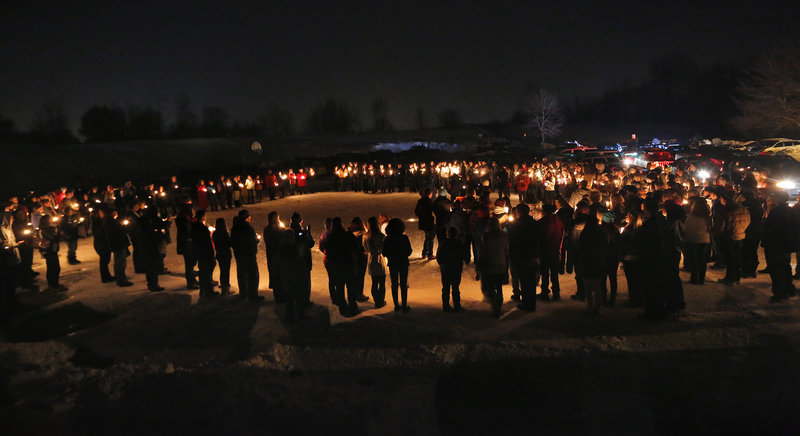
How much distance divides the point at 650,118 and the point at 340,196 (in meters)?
85.5

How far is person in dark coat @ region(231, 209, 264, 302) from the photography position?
848cm

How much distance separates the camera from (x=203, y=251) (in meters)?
8.85

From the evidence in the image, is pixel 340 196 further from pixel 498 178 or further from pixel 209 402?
pixel 209 402

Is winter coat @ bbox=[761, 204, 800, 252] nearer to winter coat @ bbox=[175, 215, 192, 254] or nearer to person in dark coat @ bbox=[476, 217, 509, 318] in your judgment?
person in dark coat @ bbox=[476, 217, 509, 318]

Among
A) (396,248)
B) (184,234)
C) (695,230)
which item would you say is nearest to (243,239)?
(184,234)

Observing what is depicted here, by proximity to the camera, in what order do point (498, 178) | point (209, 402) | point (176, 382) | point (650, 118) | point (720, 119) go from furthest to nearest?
point (650, 118) < point (720, 119) < point (498, 178) < point (176, 382) < point (209, 402)

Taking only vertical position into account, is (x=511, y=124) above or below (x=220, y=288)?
above

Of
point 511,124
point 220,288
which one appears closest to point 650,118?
point 511,124

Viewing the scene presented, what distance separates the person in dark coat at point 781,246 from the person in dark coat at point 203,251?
8.86 metres

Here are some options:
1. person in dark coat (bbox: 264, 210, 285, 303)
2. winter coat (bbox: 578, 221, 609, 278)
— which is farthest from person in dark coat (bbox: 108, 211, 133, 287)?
winter coat (bbox: 578, 221, 609, 278)

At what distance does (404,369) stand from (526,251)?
9.02 ft

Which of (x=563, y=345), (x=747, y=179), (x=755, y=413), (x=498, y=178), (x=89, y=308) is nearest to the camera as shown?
(x=755, y=413)

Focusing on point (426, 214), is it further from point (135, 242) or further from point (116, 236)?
point (116, 236)

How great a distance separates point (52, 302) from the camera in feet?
30.6
